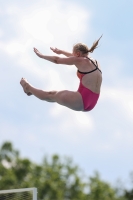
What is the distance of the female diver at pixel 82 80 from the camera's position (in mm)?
10398

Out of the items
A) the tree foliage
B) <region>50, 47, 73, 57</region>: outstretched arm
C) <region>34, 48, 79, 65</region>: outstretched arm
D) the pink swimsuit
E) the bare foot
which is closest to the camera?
<region>34, 48, 79, 65</region>: outstretched arm

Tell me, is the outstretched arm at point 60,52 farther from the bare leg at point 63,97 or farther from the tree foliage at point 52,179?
the tree foliage at point 52,179

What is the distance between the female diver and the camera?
34.1ft

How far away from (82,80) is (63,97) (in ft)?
1.49

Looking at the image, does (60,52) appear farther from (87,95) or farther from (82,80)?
(87,95)

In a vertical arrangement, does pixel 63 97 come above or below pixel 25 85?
below

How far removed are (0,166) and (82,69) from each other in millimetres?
36072

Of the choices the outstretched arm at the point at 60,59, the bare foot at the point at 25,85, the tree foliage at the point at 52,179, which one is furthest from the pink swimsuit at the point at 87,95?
the tree foliage at the point at 52,179

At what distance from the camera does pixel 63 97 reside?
1049 cm

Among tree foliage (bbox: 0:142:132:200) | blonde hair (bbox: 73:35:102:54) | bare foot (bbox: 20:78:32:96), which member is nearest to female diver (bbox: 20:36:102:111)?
blonde hair (bbox: 73:35:102:54)

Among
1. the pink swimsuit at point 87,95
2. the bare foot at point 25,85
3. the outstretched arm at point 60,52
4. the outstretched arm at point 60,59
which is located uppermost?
the outstretched arm at point 60,52

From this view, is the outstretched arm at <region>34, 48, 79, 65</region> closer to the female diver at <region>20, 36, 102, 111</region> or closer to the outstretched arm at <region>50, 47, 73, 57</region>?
the female diver at <region>20, 36, 102, 111</region>

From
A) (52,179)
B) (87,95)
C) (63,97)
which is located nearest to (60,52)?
(63,97)

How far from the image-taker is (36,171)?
4562 centimetres
